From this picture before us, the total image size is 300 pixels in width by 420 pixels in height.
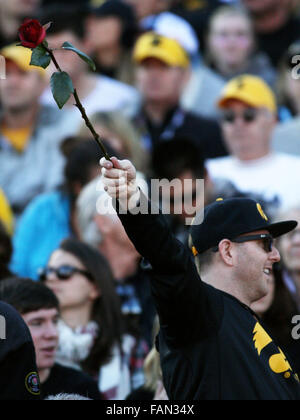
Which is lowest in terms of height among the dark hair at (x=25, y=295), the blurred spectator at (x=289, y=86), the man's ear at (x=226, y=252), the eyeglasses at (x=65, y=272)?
the man's ear at (x=226, y=252)

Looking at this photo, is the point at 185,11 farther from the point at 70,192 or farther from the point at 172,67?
the point at 70,192

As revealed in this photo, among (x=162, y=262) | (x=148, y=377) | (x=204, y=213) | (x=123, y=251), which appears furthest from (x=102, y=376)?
(x=162, y=262)

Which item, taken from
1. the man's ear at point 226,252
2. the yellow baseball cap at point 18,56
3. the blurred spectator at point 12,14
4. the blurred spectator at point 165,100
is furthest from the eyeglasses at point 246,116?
the man's ear at point 226,252

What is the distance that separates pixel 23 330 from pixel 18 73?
187 inches

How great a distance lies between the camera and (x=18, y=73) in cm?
782

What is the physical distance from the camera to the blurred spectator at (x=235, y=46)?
8.83 meters

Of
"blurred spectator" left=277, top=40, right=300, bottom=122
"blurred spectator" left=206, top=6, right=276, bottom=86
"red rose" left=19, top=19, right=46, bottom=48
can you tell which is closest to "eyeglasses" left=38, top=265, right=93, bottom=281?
"red rose" left=19, top=19, right=46, bottom=48

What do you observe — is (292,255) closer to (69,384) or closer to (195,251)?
(69,384)

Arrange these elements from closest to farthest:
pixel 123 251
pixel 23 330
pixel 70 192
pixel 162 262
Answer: pixel 162 262 < pixel 23 330 < pixel 123 251 < pixel 70 192

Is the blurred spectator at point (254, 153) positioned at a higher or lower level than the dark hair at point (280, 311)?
higher

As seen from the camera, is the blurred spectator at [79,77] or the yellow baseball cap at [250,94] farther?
the blurred spectator at [79,77]

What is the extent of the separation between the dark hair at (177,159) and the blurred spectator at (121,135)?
39 centimetres

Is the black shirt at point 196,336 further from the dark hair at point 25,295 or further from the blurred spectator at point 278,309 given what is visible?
the blurred spectator at point 278,309
